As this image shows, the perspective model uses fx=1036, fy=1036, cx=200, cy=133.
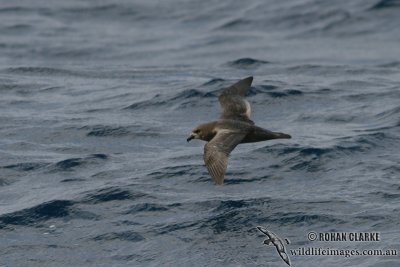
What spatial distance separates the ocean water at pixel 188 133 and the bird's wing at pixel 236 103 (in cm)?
81

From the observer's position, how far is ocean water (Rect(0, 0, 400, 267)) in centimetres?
1257

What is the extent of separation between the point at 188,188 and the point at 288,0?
16.2 meters

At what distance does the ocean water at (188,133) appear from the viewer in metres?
12.6

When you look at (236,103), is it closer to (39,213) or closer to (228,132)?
(228,132)

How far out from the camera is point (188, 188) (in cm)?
1445

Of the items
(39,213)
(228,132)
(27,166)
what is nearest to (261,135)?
(228,132)

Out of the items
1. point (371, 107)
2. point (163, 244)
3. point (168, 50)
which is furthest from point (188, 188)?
point (168, 50)

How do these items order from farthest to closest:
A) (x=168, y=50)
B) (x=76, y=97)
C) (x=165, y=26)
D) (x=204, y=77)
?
(x=165, y=26) < (x=168, y=50) < (x=204, y=77) < (x=76, y=97)

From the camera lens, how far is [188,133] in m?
17.3

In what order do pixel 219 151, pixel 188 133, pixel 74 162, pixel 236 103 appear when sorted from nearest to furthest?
pixel 219 151, pixel 236 103, pixel 74 162, pixel 188 133

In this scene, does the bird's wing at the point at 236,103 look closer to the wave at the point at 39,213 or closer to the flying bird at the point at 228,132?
the flying bird at the point at 228,132

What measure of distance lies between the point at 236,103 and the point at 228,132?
5.52 feet

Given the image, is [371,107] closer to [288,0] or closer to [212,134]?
[212,134]

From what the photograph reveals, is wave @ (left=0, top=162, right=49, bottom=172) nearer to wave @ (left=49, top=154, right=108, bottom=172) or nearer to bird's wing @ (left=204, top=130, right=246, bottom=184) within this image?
wave @ (left=49, top=154, right=108, bottom=172)
